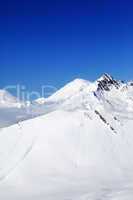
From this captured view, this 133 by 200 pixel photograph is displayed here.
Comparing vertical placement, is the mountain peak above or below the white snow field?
above

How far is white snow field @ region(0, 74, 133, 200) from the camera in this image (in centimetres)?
4828

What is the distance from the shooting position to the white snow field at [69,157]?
158 feet

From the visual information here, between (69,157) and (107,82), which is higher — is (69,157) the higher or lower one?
the lower one

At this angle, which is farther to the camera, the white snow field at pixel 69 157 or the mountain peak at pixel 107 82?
the mountain peak at pixel 107 82

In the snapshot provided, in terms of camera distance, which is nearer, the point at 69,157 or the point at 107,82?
the point at 69,157

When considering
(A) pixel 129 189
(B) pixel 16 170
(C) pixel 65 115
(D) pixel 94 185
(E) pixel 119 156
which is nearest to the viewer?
(A) pixel 129 189

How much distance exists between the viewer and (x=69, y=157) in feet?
183

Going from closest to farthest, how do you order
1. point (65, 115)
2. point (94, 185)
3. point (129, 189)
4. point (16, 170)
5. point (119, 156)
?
point (129, 189), point (94, 185), point (16, 170), point (119, 156), point (65, 115)

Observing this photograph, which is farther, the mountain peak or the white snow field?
the mountain peak

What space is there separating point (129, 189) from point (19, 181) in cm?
1388

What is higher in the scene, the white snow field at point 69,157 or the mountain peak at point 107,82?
the mountain peak at point 107,82

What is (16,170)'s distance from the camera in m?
53.6

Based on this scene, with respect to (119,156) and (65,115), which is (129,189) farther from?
(65,115)

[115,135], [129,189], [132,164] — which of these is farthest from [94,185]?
[115,135]
